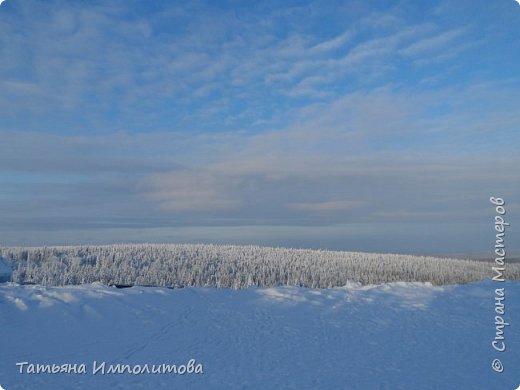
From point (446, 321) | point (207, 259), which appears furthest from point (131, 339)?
point (207, 259)

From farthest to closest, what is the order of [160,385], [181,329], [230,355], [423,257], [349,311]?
[423,257] → [349,311] → [181,329] → [230,355] → [160,385]

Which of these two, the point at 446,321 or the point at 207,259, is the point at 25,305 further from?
the point at 207,259

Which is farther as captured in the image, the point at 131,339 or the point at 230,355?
the point at 131,339

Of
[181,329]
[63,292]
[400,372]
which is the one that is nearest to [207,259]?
[63,292]

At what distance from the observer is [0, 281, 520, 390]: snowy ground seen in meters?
11.1

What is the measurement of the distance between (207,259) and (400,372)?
2175 centimetres

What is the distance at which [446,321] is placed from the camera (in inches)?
639

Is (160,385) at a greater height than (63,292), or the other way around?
(63,292)

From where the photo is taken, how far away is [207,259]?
32.1 metres

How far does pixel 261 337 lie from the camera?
46.3 ft

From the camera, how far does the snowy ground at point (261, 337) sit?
11.1m

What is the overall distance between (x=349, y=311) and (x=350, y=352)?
4.10 meters

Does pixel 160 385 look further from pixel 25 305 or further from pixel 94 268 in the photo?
pixel 94 268

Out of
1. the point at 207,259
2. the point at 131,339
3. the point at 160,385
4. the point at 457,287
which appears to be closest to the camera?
the point at 160,385
